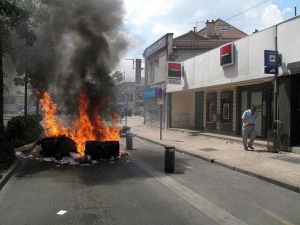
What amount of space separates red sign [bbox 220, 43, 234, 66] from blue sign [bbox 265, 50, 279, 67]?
10.1 ft

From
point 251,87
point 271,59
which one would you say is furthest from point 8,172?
point 251,87

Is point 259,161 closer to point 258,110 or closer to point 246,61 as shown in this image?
point 246,61

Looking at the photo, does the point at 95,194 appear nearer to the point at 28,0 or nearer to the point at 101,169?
the point at 101,169

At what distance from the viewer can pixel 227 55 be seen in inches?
537

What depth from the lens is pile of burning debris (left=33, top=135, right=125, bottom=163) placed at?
30.8 feet

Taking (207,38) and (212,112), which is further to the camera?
(207,38)

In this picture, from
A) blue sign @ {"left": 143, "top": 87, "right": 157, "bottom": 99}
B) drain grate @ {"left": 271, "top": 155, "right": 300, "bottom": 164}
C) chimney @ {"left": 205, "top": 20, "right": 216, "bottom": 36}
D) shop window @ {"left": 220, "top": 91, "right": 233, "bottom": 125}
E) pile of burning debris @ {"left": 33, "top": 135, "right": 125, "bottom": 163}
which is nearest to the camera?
drain grate @ {"left": 271, "top": 155, "right": 300, "bottom": 164}

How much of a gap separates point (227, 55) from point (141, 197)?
381 inches

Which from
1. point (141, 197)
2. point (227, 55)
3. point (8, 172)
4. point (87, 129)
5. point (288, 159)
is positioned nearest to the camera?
point (141, 197)

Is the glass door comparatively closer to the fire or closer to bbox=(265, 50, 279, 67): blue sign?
bbox=(265, 50, 279, 67): blue sign

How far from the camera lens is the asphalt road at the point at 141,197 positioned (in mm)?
4500

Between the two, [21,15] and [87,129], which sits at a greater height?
[21,15]

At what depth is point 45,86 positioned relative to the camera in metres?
14.4

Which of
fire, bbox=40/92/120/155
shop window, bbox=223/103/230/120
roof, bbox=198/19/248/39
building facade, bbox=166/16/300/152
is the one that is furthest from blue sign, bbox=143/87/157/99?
fire, bbox=40/92/120/155
